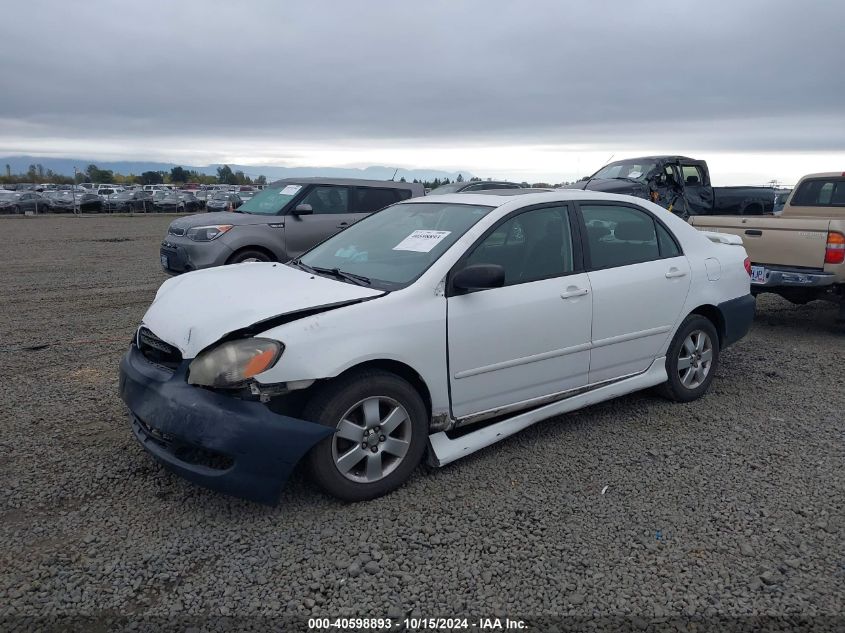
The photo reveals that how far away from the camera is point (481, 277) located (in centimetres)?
359

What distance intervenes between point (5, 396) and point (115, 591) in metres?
2.93

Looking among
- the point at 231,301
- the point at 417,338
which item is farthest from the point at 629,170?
the point at 231,301

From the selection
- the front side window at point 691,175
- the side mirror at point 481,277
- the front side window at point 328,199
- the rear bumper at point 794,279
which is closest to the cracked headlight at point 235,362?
the side mirror at point 481,277

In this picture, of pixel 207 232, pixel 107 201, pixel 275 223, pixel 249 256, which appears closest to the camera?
pixel 207 232

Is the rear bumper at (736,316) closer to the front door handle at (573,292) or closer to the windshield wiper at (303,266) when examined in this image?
the front door handle at (573,292)

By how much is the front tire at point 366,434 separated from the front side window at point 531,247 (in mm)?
942

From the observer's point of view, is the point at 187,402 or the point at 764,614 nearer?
the point at 764,614

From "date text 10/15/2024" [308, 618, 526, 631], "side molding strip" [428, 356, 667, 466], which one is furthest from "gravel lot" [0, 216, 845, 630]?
"side molding strip" [428, 356, 667, 466]

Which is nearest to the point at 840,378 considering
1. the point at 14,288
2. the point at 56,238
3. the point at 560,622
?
the point at 560,622

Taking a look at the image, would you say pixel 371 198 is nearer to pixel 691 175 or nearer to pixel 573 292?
pixel 573 292

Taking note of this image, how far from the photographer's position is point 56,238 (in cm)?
1878

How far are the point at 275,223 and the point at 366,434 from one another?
6.55 metres

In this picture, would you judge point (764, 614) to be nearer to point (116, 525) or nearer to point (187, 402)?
point (187, 402)

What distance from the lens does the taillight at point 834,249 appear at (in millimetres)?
6598
